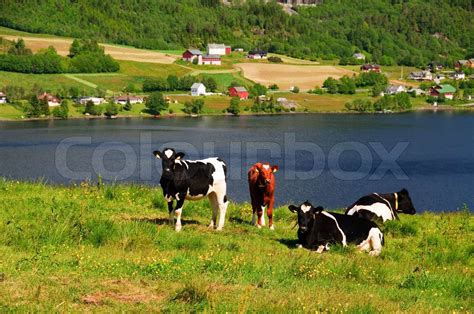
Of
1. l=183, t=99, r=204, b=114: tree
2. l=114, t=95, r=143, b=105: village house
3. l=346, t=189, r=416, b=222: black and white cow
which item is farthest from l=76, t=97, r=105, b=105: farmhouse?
l=346, t=189, r=416, b=222: black and white cow

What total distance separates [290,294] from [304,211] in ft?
17.0

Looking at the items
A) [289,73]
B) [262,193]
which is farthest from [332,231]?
[289,73]

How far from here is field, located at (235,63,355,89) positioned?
16850cm

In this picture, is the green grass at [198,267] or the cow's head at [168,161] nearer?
the green grass at [198,267]

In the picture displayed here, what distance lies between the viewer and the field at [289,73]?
168 meters

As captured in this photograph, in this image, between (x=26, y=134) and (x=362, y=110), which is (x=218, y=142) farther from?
(x=362, y=110)

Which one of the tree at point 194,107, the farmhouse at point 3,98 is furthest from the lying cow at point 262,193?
the farmhouse at point 3,98

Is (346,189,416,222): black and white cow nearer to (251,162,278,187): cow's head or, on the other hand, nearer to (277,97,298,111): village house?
(251,162,278,187): cow's head

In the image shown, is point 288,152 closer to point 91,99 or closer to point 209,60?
point 91,99

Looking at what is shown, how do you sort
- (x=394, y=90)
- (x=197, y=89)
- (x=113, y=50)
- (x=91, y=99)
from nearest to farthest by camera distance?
(x=91, y=99), (x=197, y=89), (x=394, y=90), (x=113, y=50)

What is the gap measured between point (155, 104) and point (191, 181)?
112583mm

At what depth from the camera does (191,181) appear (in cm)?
1495

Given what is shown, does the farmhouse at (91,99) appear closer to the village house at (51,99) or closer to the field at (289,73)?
the village house at (51,99)

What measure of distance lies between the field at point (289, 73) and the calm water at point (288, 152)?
46.2 meters
